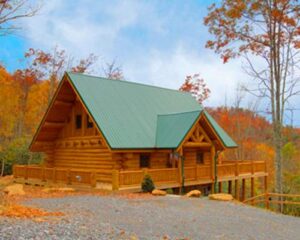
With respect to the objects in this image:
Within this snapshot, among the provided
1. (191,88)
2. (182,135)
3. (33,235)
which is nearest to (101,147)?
(182,135)

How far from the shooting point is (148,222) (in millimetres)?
10961

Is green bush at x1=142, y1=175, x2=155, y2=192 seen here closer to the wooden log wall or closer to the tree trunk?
the wooden log wall

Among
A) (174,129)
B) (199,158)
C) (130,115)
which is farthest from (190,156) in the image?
(130,115)

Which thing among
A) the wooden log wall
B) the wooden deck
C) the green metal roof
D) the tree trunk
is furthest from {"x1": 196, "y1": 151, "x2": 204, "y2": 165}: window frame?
the tree trunk

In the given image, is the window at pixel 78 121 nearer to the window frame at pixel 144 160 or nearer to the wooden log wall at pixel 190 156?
the window frame at pixel 144 160

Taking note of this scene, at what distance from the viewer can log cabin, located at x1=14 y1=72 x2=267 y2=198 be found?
19406 mm

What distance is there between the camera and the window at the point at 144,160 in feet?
71.8

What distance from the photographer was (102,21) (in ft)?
104

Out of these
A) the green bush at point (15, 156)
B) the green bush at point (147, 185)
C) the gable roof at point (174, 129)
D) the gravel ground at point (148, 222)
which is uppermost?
the gable roof at point (174, 129)

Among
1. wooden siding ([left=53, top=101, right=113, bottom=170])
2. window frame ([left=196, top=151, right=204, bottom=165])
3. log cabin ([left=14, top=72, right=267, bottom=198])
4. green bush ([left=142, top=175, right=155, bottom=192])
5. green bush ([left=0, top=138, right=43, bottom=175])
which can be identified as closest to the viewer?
green bush ([left=142, top=175, right=155, bottom=192])

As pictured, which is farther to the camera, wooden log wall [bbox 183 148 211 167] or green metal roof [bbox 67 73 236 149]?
wooden log wall [bbox 183 148 211 167]

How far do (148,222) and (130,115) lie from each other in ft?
39.1

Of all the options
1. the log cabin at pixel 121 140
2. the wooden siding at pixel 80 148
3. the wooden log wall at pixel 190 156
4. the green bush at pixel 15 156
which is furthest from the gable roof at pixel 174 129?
the green bush at pixel 15 156

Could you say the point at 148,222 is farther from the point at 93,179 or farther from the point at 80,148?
the point at 80,148
